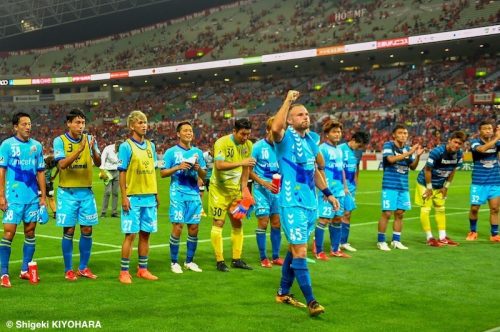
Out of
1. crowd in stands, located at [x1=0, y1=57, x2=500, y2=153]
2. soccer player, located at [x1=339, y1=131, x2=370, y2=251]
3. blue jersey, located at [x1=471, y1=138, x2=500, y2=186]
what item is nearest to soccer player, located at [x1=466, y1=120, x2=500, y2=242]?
blue jersey, located at [x1=471, y1=138, x2=500, y2=186]

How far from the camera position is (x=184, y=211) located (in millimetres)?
8859

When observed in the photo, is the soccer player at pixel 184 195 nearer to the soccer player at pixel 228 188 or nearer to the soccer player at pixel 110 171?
the soccer player at pixel 228 188

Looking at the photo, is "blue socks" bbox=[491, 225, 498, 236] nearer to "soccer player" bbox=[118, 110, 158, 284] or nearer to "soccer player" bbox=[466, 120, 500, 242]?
"soccer player" bbox=[466, 120, 500, 242]

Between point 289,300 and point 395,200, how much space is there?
463 centimetres

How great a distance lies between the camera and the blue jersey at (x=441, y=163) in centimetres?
1147

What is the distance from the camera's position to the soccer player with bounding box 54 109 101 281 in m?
8.02

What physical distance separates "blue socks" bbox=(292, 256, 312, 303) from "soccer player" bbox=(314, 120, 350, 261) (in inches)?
138

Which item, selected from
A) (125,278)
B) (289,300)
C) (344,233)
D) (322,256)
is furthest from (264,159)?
(289,300)

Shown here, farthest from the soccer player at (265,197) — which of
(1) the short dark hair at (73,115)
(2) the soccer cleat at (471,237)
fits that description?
(2) the soccer cleat at (471,237)

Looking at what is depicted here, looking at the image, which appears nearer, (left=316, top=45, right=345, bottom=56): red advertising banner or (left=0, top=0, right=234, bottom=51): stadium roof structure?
(left=316, top=45, right=345, bottom=56): red advertising banner

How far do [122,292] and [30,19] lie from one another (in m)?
71.7

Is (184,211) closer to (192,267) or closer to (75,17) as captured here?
(192,267)

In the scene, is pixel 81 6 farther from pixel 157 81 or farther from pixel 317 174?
pixel 317 174

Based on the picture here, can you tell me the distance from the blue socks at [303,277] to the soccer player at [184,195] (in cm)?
264
